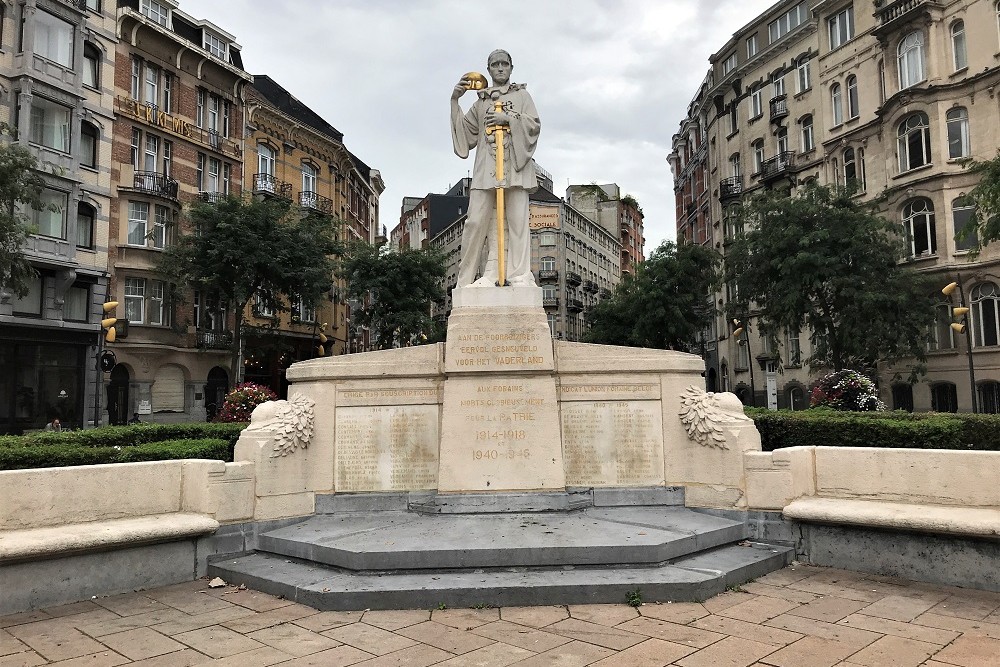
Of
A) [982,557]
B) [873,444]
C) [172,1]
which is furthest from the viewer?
[172,1]

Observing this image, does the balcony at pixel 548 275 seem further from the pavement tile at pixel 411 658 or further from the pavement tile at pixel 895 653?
the pavement tile at pixel 411 658

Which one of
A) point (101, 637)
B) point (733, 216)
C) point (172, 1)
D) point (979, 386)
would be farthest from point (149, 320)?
point (979, 386)

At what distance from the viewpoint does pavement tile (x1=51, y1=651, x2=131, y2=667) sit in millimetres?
5137

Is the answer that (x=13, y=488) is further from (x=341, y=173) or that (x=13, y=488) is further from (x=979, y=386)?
(x=341, y=173)

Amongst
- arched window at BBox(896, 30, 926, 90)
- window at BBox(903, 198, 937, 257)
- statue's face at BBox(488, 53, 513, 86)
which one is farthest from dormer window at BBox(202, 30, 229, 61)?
window at BBox(903, 198, 937, 257)

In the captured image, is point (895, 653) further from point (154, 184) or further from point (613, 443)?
point (154, 184)

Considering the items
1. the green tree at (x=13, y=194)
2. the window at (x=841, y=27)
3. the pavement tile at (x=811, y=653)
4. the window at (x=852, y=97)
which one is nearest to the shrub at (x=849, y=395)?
the pavement tile at (x=811, y=653)

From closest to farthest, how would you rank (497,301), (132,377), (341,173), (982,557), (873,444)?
(982,557)
(873,444)
(497,301)
(132,377)
(341,173)

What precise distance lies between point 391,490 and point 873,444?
640 cm

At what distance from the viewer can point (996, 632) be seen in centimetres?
550

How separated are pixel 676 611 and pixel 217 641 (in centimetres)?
388

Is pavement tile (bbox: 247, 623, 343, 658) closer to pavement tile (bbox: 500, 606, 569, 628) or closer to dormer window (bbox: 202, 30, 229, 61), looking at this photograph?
pavement tile (bbox: 500, 606, 569, 628)

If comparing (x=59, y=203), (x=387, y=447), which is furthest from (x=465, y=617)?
(x=59, y=203)

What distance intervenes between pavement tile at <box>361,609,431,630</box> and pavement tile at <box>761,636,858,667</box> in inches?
111
